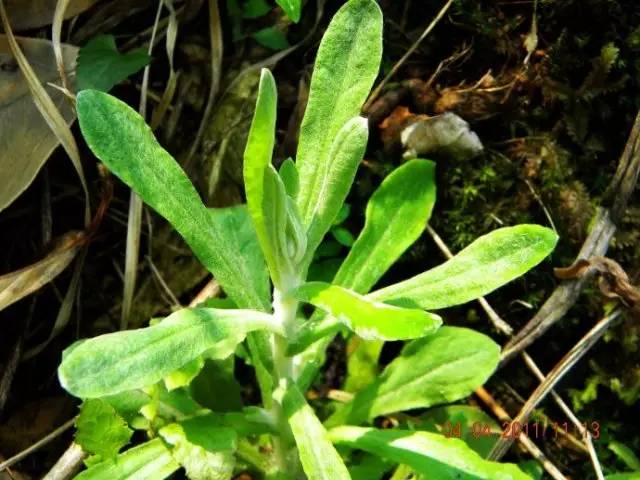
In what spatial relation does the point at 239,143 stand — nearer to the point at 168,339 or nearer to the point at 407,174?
the point at 407,174

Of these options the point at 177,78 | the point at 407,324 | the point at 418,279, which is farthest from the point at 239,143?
the point at 407,324

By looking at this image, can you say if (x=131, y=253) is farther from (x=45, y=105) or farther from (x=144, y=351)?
(x=144, y=351)

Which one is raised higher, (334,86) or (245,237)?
(334,86)

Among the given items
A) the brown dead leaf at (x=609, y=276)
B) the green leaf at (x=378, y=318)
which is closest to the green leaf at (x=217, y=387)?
the green leaf at (x=378, y=318)

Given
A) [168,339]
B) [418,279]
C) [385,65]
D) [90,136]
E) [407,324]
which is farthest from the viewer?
[385,65]

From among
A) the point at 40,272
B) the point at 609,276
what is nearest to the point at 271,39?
the point at 40,272

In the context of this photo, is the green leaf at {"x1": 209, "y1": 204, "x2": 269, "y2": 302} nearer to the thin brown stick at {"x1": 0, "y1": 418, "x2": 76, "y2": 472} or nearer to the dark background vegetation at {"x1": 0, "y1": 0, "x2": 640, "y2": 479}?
the dark background vegetation at {"x1": 0, "y1": 0, "x2": 640, "y2": 479}
